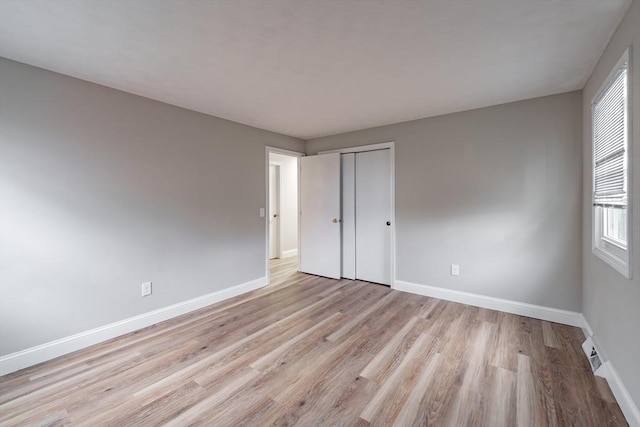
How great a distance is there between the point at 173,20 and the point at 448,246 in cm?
343

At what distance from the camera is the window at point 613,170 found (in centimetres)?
158

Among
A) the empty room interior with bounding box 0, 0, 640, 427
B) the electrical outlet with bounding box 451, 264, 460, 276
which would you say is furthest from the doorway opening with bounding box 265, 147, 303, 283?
the electrical outlet with bounding box 451, 264, 460, 276

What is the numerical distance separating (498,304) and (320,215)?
105 inches

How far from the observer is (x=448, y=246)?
3.34 m

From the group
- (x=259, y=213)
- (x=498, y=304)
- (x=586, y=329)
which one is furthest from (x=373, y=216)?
(x=586, y=329)

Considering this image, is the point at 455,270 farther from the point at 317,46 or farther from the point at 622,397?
the point at 317,46

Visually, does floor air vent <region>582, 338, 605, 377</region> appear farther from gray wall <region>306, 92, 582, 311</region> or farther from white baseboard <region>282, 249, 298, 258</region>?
white baseboard <region>282, 249, 298, 258</region>

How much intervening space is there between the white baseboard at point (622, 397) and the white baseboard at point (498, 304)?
39.0 inches

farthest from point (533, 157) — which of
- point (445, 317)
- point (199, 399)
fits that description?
point (199, 399)

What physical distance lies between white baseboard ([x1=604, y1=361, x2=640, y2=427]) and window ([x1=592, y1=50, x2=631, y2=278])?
2.22ft

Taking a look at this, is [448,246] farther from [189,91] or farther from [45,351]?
[45,351]

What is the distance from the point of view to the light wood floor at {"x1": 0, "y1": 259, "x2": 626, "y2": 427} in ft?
5.16

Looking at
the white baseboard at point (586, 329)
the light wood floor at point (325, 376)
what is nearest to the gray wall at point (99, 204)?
the light wood floor at point (325, 376)

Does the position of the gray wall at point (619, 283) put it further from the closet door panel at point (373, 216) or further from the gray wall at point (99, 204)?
the gray wall at point (99, 204)
